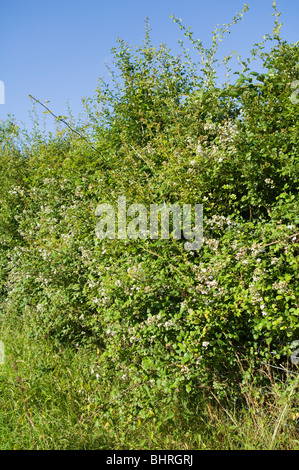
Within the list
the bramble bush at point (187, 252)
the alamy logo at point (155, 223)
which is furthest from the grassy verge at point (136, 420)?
the alamy logo at point (155, 223)

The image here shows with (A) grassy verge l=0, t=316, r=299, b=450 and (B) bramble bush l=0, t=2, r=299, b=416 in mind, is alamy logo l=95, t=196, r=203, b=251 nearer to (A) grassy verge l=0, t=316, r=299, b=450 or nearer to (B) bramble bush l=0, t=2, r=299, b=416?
(B) bramble bush l=0, t=2, r=299, b=416

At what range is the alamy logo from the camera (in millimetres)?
2818

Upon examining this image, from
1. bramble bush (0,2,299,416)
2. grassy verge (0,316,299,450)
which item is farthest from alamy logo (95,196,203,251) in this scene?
grassy verge (0,316,299,450)

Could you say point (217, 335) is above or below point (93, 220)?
below

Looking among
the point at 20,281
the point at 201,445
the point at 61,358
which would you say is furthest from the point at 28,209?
the point at 201,445

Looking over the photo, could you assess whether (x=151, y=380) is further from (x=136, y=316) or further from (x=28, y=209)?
(x=28, y=209)

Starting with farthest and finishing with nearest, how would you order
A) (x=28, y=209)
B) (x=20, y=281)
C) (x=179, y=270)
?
(x=28, y=209) → (x=20, y=281) → (x=179, y=270)

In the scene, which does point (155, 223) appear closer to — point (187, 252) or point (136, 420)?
point (187, 252)

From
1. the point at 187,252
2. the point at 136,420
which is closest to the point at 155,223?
the point at 187,252

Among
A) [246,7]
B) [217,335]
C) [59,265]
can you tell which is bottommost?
[217,335]

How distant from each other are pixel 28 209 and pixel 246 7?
3.33 metres
